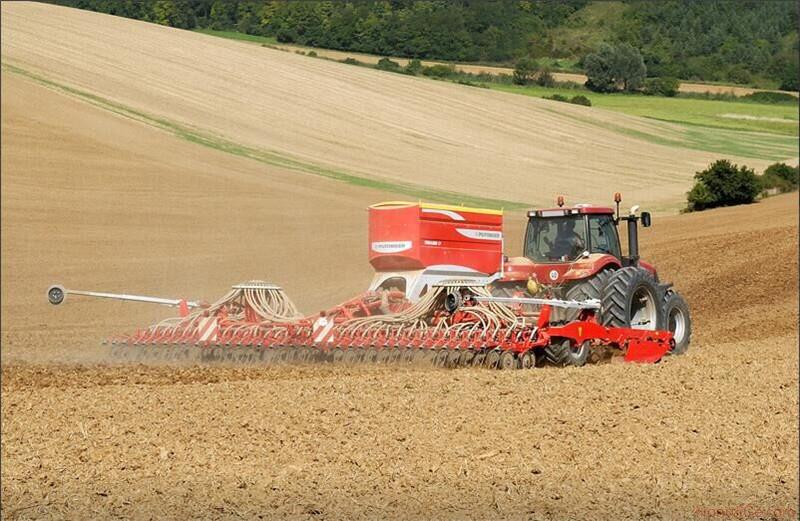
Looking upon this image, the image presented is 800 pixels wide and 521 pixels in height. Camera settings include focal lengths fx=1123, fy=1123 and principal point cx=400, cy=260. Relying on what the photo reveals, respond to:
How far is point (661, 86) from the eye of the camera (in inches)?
546

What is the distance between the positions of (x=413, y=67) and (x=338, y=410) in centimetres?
570

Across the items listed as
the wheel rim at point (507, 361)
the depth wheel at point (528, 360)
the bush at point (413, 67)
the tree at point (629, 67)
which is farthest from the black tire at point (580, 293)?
the bush at point (413, 67)

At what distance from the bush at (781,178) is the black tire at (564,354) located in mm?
7481

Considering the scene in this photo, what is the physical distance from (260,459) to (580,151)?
8.96 metres

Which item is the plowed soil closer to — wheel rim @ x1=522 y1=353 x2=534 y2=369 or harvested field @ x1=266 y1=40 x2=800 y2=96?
wheel rim @ x1=522 y1=353 x2=534 y2=369

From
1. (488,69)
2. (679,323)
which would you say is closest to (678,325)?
(679,323)

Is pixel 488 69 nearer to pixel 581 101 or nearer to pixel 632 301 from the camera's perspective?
pixel 581 101

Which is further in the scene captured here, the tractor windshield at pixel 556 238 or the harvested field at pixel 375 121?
the harvested field at pixel 375 121

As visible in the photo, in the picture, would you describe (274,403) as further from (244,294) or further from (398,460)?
(244,294)

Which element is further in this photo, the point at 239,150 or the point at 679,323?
the point at 239,150

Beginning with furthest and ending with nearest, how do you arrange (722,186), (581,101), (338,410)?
(722,186) → (581,101) → (338,410)

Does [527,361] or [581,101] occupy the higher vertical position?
[581,101]

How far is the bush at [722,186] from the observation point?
16516 millimetres

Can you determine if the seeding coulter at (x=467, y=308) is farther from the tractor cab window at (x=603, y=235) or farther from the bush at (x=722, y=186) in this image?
the bush at (x=722, y=186)
